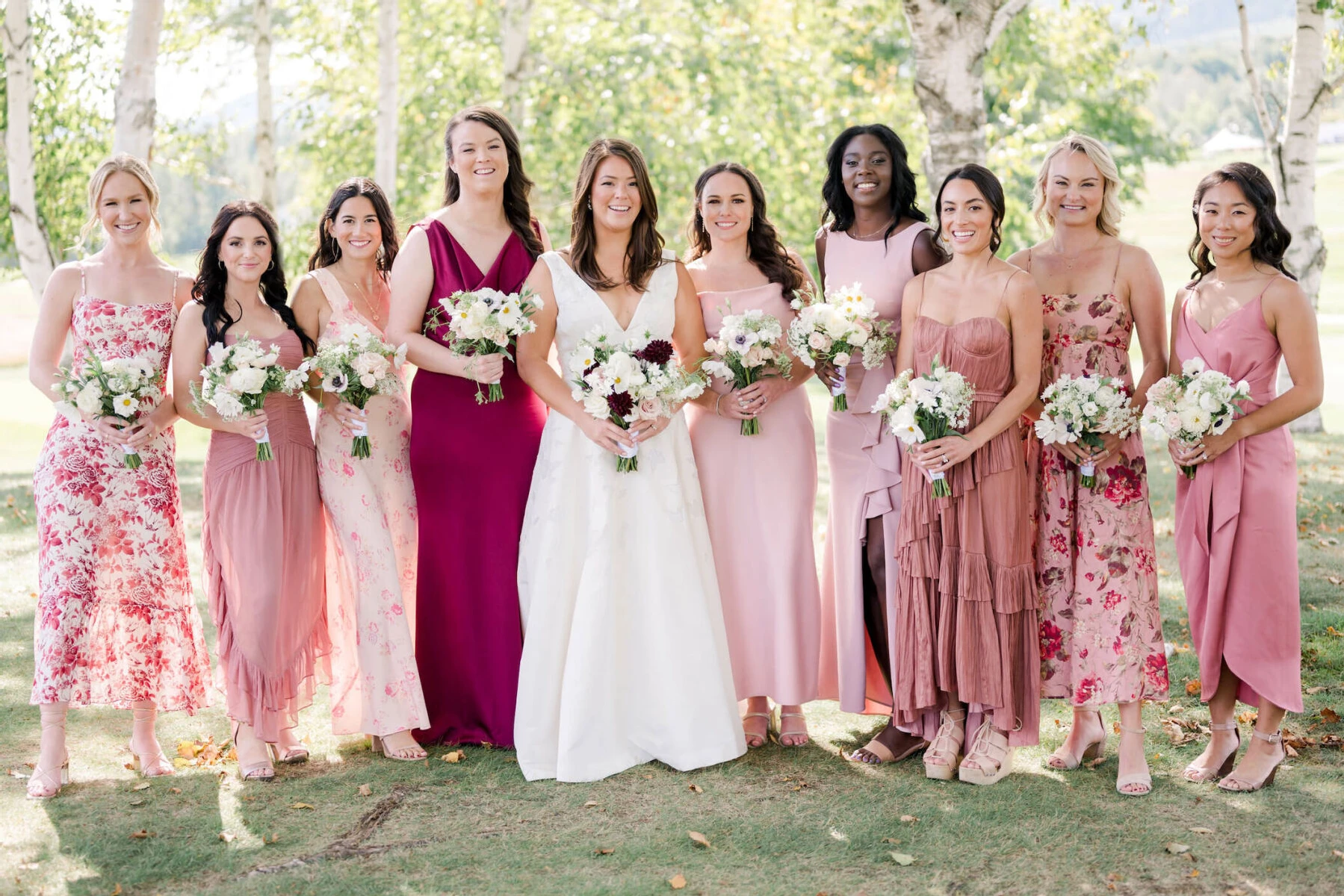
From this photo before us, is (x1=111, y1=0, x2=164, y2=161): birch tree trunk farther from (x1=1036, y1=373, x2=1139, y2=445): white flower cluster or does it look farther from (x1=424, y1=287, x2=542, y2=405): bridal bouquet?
(x1=1036, y1=373, x2=1139, y2=445): white flower cluster

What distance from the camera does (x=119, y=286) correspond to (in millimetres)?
6148

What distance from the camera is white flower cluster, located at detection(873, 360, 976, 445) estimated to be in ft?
18.1

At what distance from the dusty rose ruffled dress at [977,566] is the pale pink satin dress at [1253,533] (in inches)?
31.7

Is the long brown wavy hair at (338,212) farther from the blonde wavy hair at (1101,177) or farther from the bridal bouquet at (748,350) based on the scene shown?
the blonde wavy hair at (1101,177)

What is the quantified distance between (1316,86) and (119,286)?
11043 mm

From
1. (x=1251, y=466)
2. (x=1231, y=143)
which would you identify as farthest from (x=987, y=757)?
(x=1231, y=143)

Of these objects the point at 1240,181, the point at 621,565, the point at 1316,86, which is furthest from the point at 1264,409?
the point at 1316,86

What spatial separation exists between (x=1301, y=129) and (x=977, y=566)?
29.5 feet

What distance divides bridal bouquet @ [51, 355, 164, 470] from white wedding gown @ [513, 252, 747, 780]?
6.22 ft

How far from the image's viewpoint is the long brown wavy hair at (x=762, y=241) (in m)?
6.47

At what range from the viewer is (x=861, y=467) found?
6336mm

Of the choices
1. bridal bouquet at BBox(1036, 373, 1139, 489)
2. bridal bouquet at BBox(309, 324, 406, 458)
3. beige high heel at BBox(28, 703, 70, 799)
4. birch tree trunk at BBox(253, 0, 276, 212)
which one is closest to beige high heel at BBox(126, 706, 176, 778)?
beige high heel at BBox(28, 703, 70, 799)

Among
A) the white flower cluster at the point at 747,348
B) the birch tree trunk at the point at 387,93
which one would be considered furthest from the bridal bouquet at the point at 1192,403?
the birch tree trunk at the point at 387,93

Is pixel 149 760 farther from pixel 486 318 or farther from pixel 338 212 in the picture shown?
pixel 338 212
